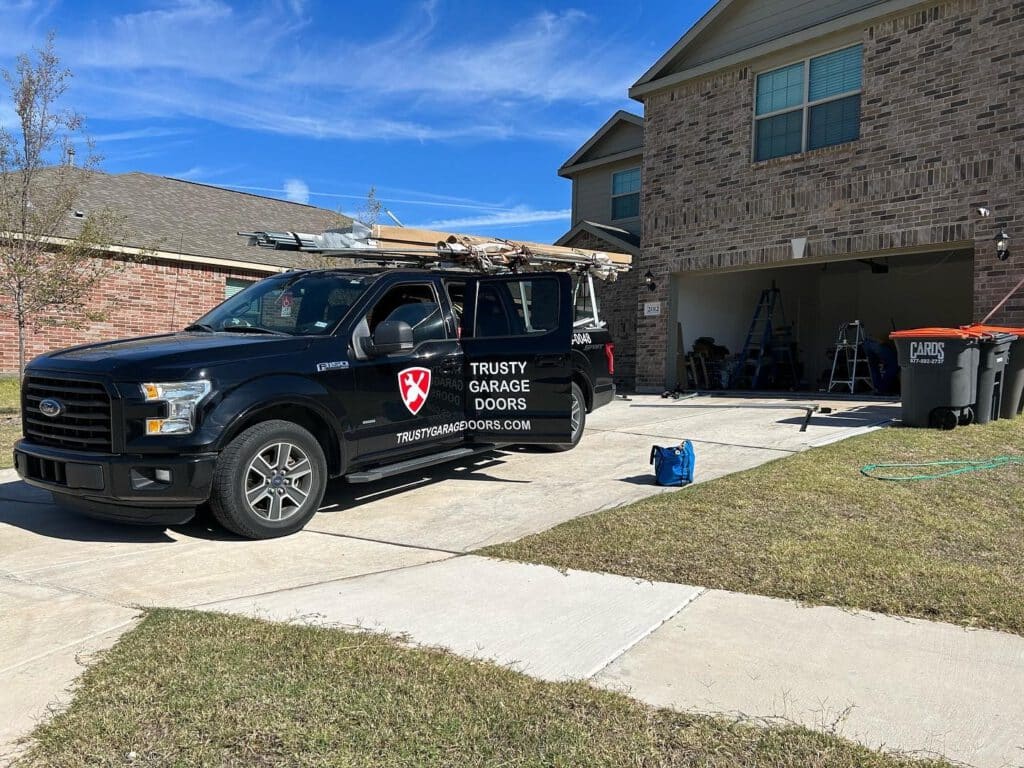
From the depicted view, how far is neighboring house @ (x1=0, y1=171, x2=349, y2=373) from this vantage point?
52.3ft

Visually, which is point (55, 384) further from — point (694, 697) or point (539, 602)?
point (694, 697)

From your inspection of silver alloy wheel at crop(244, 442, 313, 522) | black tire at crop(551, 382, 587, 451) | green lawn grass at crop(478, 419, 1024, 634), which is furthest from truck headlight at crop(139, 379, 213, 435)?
black tire at crop(551, 382, 587, 451)

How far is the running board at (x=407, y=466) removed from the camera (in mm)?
5809

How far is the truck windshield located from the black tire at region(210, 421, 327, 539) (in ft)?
3.00

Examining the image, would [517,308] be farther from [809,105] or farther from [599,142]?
[599,142]

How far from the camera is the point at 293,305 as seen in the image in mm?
6191

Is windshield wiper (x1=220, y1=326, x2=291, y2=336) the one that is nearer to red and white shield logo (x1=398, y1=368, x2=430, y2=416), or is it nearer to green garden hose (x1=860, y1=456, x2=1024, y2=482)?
red and white shield logo (x1=398, y1=368, x2=430, y2=416)

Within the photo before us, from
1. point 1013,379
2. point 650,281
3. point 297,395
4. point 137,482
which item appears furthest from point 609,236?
point 137,482

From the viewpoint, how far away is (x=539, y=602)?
13.0 ft

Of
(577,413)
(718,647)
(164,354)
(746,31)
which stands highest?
(746,31)

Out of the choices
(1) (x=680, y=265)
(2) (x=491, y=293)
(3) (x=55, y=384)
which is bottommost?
(3) (x=55, y=384)

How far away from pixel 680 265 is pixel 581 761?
13.3 meters

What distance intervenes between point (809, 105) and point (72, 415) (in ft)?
40.1

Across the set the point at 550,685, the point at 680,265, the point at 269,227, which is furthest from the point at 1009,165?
the point at 269,227
